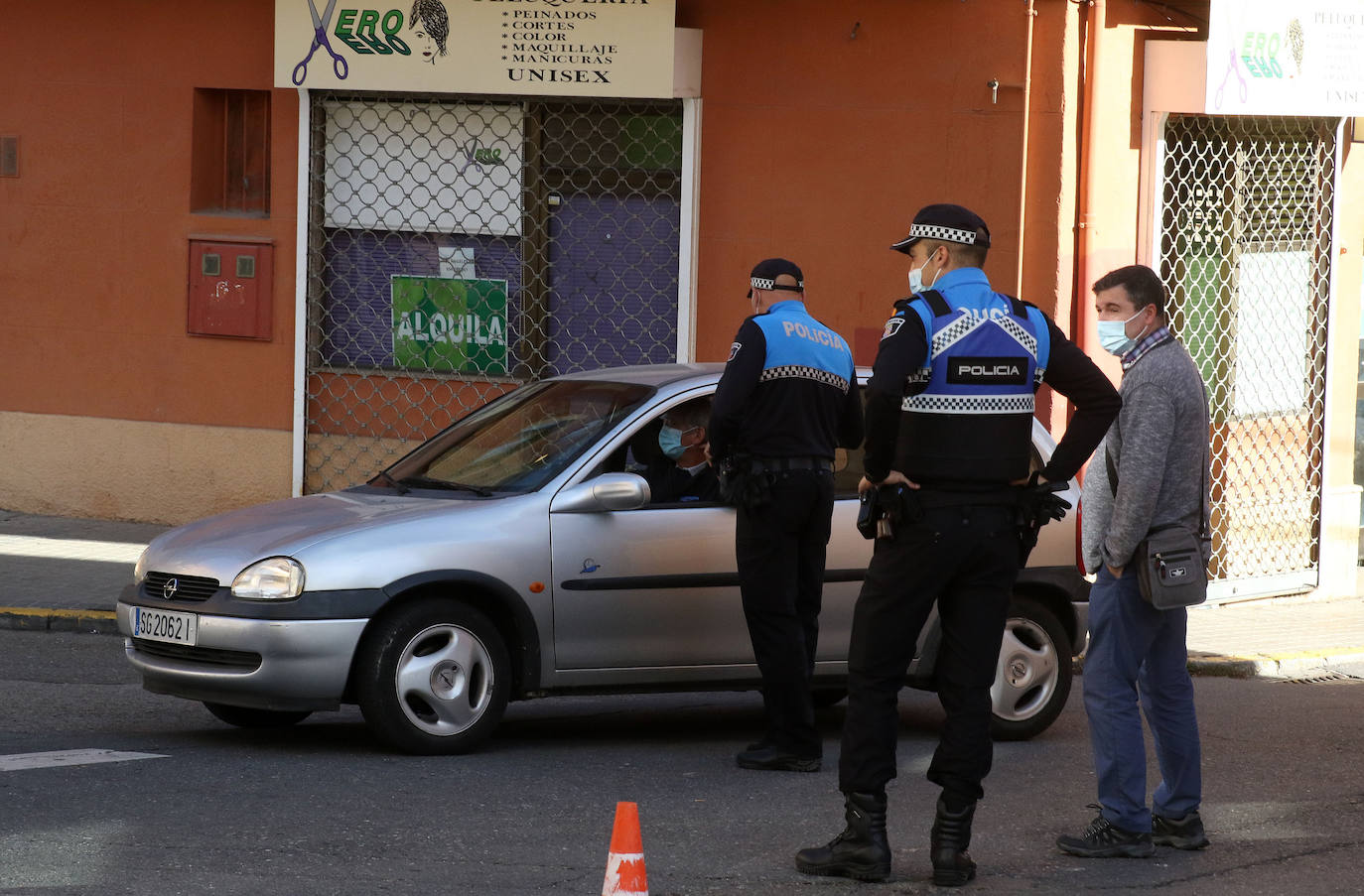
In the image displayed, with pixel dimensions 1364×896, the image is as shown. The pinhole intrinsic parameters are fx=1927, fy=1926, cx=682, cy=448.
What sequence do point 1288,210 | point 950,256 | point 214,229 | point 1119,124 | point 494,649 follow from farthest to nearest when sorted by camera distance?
point 214,229, point 1288,210, point 1119,124, point 494,649, point 950,256

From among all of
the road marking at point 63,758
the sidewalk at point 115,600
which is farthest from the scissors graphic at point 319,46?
the road marking at point 63,758

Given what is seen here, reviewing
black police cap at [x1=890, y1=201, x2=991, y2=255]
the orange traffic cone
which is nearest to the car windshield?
black police cap at [x1=890, y1=201, x2=991, y2=255]

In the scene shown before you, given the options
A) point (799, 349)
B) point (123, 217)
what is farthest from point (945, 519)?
point (123, 217)

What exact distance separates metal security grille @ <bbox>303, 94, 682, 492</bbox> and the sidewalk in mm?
1586

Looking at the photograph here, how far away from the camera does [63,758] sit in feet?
23.2

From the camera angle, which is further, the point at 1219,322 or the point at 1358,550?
the point at 1358,550

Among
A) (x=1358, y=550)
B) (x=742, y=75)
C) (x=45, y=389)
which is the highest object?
(x=742, y=75)

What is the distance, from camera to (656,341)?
41.7 feet

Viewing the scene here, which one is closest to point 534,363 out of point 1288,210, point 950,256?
point 1288,210

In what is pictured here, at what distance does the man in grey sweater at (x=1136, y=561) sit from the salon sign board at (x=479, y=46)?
6728 millimetres

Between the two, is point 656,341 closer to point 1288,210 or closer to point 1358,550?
point 1288,210

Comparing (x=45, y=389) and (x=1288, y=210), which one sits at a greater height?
(x=1288, y=210)

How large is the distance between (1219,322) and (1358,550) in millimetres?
2599

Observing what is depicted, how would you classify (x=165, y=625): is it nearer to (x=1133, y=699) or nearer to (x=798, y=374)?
(x=798, y=374)
